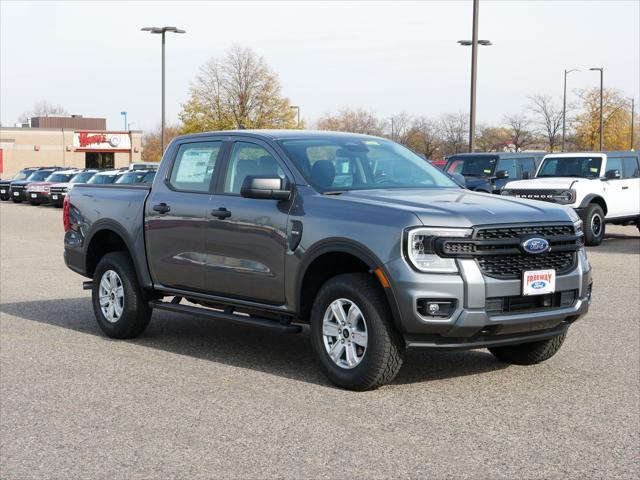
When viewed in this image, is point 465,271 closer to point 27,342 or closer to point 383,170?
point 383,170

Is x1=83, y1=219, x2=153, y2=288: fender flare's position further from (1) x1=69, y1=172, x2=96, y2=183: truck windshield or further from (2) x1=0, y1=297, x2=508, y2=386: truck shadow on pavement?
(1) x1=69, y1=172, x2=96, y2=183: truck windshield

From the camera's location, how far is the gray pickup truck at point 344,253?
673 centimetres

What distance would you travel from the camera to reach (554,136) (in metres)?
79.1

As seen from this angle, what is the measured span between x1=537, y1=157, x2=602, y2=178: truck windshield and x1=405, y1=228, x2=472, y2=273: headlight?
15.1 metres

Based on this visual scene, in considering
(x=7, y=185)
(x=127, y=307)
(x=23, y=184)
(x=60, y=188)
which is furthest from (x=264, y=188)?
(x=7, y=185)

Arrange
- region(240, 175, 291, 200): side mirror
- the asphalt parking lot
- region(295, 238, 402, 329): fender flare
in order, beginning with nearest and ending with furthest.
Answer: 1. the asphalt parking lot
2. region(295, 238, 402, 329): fender flare
3. region(240, 175, 291, 200): side mirror

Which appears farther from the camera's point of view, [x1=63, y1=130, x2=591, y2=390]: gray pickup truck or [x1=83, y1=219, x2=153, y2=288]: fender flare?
[x1=83, y1=219, x2=153, y2=288]: fender flare

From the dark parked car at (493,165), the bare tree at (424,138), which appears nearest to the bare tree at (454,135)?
the bare tree at (424,138)

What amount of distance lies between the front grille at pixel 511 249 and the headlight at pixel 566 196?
12947 millimetres

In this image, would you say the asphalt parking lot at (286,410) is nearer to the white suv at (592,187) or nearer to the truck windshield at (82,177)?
the white suv at (592,187)

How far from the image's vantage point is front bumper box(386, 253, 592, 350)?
6648mm

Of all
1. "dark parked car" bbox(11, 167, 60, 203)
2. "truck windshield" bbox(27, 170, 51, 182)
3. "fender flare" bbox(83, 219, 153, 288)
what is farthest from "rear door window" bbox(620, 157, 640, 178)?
"truck windshield" bbox(27, 170, 51, 182)

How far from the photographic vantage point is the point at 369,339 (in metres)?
6.89

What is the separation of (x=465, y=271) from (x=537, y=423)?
1102 millimetres
